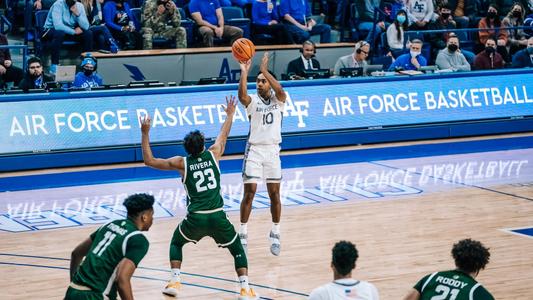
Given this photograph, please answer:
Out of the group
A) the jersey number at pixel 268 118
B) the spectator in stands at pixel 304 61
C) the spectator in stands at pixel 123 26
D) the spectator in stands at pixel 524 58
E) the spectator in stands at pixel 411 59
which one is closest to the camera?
the jersey number at pixel 268 118

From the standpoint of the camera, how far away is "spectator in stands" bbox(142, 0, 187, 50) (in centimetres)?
2094

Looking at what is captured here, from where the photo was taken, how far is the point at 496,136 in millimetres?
21469

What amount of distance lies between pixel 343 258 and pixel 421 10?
17.6 metres

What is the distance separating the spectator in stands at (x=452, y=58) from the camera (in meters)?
21.5

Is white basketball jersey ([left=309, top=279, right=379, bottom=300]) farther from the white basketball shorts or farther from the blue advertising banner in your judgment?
the blue advertising banner

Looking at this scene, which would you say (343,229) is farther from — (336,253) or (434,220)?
(336,253)

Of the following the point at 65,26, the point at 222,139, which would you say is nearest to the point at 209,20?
the point at 65,26

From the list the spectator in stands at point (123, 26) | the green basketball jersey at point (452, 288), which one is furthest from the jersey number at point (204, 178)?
the spectator in stands at point (123, 26)

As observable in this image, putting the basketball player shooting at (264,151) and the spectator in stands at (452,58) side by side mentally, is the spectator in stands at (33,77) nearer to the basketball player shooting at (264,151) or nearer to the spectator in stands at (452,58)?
the basketball player shooting at (264,151)

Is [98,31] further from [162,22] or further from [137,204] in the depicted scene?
[137,204]

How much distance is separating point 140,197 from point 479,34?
1565 centimetres

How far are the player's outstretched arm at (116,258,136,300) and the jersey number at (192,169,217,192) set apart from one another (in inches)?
114

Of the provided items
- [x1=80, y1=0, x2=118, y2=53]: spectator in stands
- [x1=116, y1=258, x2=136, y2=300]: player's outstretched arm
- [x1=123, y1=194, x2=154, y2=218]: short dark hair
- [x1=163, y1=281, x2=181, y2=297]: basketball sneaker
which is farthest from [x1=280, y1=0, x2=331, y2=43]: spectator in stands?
[x1=116, y1=258, x2=136, y2=300]: player's outstretched arm

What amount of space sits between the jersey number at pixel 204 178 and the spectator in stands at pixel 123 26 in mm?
10867
